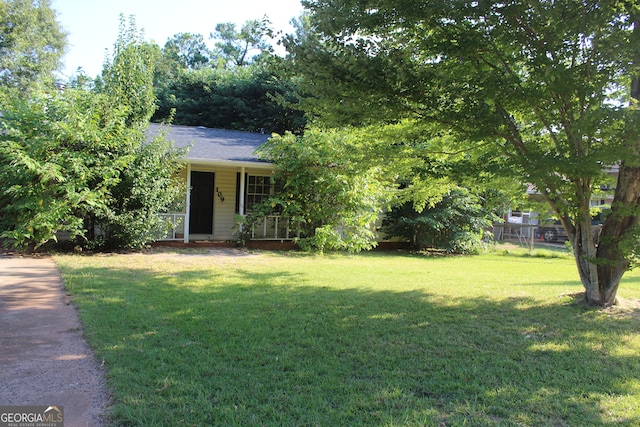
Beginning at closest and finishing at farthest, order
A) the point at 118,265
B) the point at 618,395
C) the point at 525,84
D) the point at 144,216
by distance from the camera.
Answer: the point at 618,395, the point at 525,84, the point at 118,265, the point at 144,216

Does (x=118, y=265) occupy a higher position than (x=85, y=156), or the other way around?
(x=85, y=156)

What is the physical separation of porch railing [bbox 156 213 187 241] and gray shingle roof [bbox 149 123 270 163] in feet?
5.36

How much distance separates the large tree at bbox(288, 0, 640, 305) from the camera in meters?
5.00

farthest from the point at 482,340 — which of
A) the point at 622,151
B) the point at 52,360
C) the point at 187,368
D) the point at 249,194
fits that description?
→ the point at 249,194

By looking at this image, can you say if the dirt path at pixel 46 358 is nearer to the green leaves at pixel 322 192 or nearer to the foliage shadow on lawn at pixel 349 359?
the foliage shadow on lawn at pixel 349 359

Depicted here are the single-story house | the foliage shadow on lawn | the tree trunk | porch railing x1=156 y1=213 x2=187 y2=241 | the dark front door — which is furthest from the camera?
the dark front door

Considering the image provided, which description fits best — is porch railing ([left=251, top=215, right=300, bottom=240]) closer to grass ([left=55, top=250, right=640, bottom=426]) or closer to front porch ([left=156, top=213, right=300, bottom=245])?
front porch ([left=156, top=213, right=300, bottom=245])

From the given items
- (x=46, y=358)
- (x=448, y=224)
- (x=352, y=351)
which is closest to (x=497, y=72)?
(x=352, y=351)

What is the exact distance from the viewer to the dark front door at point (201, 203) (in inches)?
535

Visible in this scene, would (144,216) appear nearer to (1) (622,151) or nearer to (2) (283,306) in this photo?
(2) (283,306)

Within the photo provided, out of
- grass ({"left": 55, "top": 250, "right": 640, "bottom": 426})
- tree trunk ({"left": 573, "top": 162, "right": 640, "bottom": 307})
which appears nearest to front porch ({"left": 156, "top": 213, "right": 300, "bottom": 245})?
grass ({"left": 55, "top": 250, "right": 640, "bottom": 426})

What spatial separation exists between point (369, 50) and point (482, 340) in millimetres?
3731

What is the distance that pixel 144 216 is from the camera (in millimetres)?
10312

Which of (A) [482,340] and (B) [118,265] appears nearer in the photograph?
(A) [482,340]
